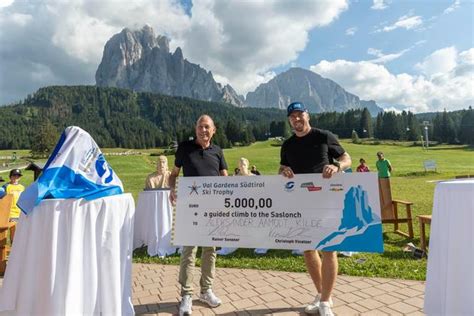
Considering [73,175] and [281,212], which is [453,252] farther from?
[73,175]

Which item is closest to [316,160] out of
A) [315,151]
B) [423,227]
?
[315,151]

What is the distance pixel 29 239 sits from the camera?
2641mm

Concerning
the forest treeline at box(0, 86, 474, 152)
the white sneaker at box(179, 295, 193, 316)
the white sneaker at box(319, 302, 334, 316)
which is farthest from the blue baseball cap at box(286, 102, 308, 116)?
the forest treeline at box(0, 86, 474, 152)

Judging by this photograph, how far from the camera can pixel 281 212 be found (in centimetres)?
360

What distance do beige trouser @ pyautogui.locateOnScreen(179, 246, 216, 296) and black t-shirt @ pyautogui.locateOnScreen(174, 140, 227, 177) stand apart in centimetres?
84

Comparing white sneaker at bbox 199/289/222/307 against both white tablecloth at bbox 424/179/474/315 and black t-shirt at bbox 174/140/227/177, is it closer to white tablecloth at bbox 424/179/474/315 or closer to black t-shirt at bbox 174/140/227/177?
black t-shirt at bbox 174/140/227/177

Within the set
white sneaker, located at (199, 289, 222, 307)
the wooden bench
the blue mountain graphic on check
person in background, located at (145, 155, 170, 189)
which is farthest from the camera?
person in background, located at (145, 155, 170, 189)

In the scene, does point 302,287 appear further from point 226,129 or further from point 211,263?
point 226,129

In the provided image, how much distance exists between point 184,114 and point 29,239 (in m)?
169

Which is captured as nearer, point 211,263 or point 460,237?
point 460,237

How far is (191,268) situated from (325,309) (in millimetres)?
1433

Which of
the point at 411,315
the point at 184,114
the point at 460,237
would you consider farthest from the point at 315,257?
the point at 184,114

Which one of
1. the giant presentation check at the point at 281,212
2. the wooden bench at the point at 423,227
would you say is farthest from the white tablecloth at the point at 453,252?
the wooden bench at the point at 423,227

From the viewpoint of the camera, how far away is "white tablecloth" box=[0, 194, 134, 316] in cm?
261
